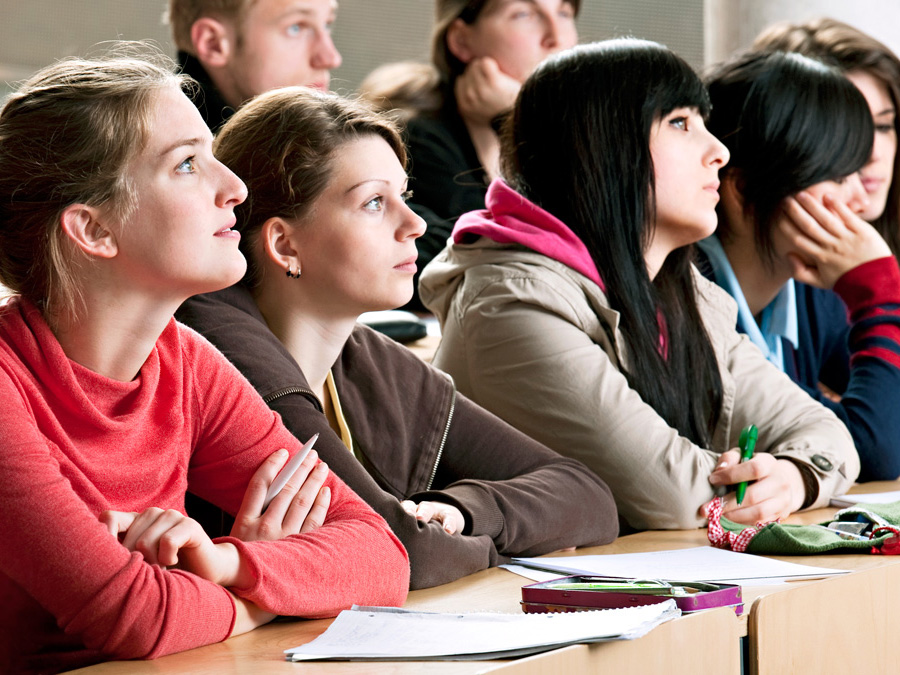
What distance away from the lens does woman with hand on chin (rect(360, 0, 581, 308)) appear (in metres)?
3.07

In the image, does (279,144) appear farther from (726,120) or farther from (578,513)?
(726,120)

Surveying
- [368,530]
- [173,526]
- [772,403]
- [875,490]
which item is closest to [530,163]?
[772,403]

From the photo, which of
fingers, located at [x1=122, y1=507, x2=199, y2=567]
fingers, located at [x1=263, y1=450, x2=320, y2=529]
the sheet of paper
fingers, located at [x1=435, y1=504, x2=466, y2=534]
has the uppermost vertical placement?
fingers, located at [x1=122, y1=507, x2=199, y2=567]

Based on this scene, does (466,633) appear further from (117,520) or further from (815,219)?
(815,219)

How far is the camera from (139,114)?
1.18m

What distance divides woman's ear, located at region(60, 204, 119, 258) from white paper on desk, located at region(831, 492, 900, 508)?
1.27m

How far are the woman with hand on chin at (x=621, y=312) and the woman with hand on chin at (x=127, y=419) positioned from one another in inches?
24.0

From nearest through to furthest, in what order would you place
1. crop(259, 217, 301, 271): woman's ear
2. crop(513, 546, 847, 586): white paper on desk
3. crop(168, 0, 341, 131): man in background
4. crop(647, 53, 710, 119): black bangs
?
crop(513, 546, 847, 586): white paper on desk → crop(259, 217, 301, 271): woman's ear → crop(647, 53, 710, 119): black bangs → crop(168, 0, 341, 131): man in background

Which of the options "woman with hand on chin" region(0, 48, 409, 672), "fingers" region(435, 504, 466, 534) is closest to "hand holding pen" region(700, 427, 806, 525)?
"fingers" region(435, 504, 466, 534)

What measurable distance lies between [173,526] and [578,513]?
0.66m

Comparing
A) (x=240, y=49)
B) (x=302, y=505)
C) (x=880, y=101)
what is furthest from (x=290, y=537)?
(x=880, y=101)

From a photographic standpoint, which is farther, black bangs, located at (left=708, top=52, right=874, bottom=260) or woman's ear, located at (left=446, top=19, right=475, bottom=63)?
woman's ear, located at (left=446, top=19, right=475, bottom=63)

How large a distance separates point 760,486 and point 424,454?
53 cm

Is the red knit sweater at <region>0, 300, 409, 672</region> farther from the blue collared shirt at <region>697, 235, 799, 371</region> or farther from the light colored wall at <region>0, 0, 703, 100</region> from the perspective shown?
the light colored wall at <region>0, 0, 703, 100</region>
